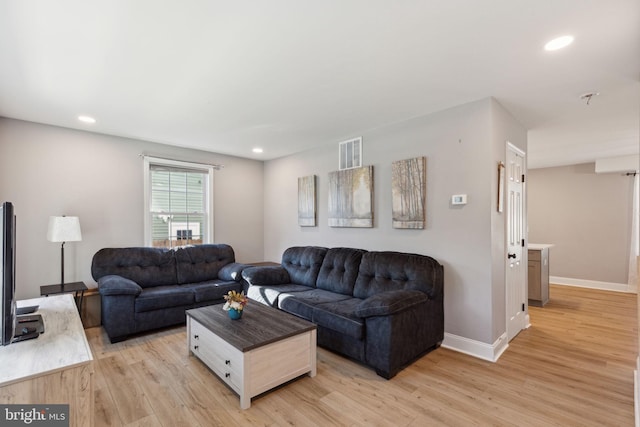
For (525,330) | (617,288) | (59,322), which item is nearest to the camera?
(59,322)

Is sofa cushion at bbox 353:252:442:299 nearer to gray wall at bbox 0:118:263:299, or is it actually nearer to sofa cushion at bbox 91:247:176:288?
sofa cushion at bbox 91:247:176:288

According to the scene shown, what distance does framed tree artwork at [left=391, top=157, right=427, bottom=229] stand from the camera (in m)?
3.29

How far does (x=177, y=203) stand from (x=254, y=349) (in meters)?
3.29

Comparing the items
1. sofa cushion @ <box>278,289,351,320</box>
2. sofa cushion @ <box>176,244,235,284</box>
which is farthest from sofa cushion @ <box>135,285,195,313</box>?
sofa cushion @ <box>278,289,351,320</box>

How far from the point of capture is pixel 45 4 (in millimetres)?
1652

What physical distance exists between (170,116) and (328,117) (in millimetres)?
1771

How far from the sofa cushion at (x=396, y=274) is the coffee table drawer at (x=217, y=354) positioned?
1.57 meters

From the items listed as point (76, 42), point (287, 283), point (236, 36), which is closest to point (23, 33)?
point (76, 42)

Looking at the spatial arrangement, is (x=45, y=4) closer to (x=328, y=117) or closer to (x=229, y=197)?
(x=328, y=117)

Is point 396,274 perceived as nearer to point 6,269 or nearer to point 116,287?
point 6,269

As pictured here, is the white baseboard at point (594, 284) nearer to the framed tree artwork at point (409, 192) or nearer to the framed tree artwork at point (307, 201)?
the framed tree artwork at point (409, 192)

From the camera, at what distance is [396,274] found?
3.16 meters

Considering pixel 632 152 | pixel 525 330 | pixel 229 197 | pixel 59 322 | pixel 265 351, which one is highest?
pixel 632 152

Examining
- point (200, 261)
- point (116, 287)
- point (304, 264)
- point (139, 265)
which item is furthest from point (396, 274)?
point (139, 265)
